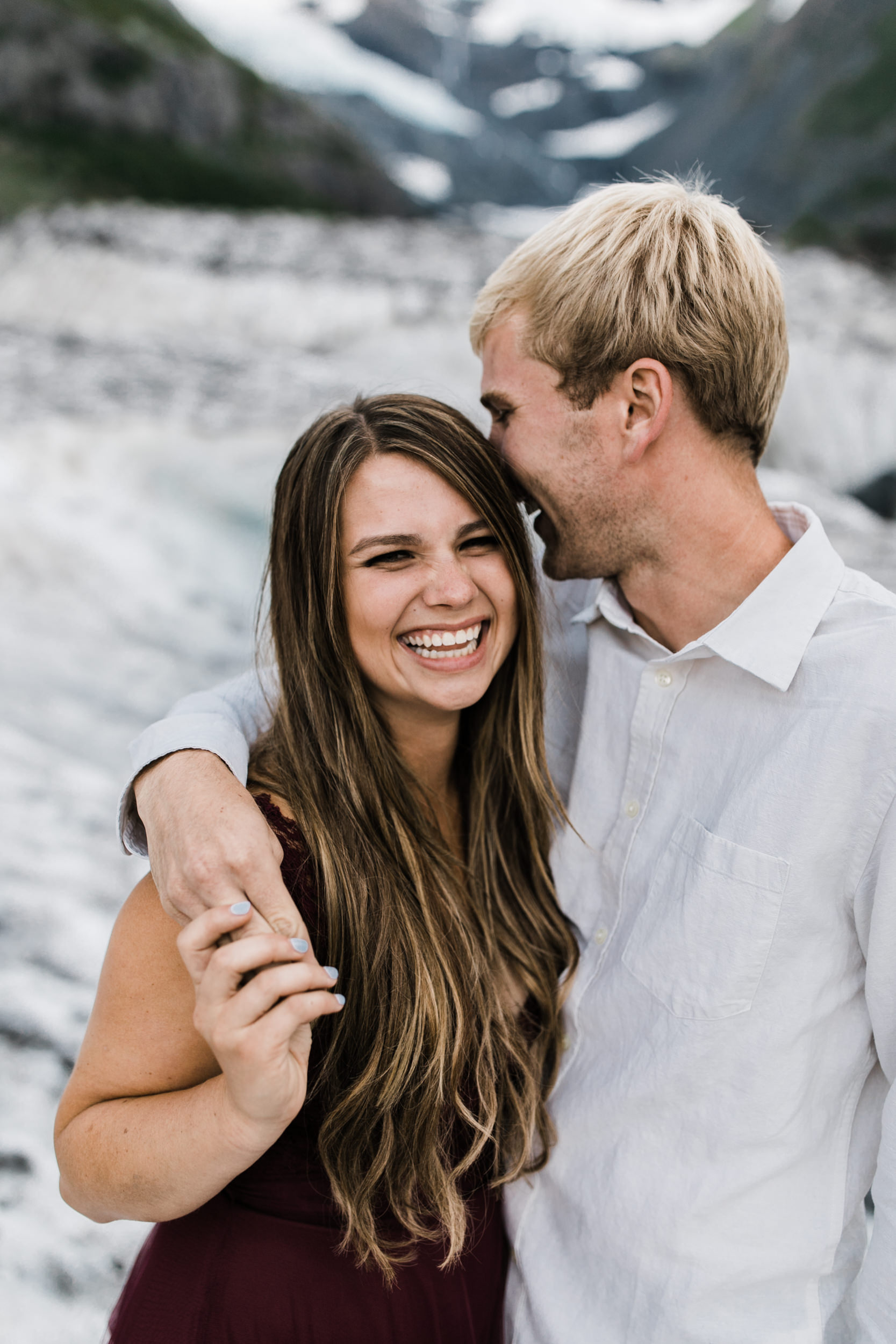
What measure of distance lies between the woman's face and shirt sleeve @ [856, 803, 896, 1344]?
476 millimetres

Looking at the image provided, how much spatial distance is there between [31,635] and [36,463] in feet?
2.35

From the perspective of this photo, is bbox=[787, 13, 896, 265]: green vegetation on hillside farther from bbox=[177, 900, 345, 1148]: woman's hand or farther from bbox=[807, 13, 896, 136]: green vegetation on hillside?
bbox=[177, 900, 345, 1148]: woman's hand

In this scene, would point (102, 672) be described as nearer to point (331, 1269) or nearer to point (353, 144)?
point (331, 1269)

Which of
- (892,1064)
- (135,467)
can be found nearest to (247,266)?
(135,467)

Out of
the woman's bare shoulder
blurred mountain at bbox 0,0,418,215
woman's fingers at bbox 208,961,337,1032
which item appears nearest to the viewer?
woman's fingers at bbox 208,961,337,1032

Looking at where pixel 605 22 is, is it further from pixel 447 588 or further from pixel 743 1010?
pixel 743 1010

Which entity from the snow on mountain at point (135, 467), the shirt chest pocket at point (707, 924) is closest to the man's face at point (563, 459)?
the snow on mountain at point (135, 467)

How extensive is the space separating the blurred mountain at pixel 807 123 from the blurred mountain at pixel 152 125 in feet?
4.73

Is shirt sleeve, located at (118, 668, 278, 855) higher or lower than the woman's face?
lower

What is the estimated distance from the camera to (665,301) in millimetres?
1002

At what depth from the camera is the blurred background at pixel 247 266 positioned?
260 cm

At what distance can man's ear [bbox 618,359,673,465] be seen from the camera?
1021 mm

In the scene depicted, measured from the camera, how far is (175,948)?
866mm

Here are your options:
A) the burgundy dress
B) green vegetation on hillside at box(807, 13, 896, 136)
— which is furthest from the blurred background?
the burgundy dress
